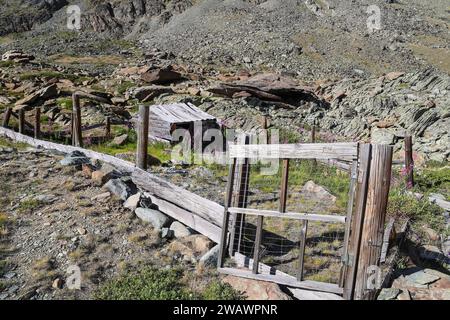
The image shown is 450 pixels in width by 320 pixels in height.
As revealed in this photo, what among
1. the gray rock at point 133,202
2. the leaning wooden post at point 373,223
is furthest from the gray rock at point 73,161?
the leaning wooden post at point 373,223

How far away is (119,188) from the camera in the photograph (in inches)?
356

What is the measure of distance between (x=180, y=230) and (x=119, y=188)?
225cm

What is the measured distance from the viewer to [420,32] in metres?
74.9

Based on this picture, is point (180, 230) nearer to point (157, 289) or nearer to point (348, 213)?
point (157, 289)

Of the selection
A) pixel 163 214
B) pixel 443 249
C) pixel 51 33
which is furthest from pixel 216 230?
pixel 51 33

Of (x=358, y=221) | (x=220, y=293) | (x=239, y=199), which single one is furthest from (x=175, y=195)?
(x=358, y=221)

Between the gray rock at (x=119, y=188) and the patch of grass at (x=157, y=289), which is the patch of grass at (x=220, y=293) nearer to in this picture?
the patch of grass at (x=157, y=289)

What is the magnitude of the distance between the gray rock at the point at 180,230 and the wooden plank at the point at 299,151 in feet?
6.32

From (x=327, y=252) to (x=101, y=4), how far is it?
105284 mm

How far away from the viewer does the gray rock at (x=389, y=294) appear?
5.62m

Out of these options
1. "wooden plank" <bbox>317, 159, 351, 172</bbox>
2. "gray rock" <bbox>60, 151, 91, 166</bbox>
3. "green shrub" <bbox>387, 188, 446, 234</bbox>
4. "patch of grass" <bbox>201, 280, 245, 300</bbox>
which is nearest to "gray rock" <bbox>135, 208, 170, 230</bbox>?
"patch of grass" <bbox>201, 280, 245, 300</bbox>

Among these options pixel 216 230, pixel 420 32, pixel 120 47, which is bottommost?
pixel 216 230

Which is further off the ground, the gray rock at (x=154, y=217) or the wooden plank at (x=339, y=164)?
the wooden plank at (x=339, y=164)
